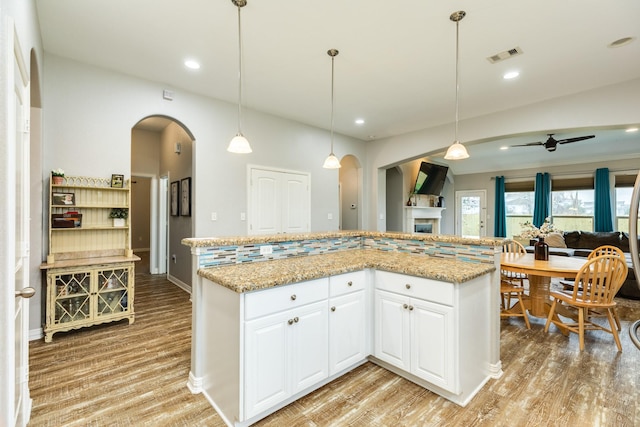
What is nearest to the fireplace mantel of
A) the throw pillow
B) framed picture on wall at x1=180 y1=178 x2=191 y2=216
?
the throw pillow

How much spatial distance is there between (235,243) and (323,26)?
6.65 ft

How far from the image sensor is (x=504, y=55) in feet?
9.70

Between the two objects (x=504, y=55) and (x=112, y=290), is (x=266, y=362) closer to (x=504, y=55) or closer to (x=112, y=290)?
(x=112, y=290)

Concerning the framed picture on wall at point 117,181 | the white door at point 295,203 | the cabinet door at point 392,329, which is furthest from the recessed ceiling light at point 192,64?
the cabinet door at point 392,329

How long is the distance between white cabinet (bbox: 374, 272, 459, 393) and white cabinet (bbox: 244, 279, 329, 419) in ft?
1.78

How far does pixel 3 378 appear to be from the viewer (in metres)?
1.06

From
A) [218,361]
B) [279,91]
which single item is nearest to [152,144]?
[279,91]

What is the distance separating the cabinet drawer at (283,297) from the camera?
1746 millimetres

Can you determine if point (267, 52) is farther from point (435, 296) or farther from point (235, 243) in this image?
point (435, 296)

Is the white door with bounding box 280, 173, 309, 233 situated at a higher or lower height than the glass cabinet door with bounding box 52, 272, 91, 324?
higher

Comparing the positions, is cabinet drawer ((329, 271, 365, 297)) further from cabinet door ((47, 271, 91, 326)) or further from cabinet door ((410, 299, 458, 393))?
cabinet door ((47, 271, 91, 326))

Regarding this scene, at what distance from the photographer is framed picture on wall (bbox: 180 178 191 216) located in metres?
4.61

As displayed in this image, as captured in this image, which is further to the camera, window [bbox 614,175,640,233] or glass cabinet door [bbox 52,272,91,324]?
window [bbox 614,175,640,233]

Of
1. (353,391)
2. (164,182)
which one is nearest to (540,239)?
(353,391)
